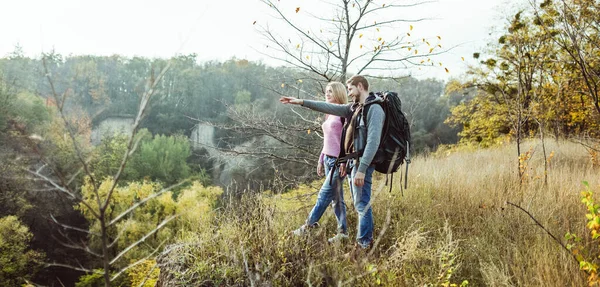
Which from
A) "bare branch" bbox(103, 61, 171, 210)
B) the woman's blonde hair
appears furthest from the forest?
the woman's blonde hair

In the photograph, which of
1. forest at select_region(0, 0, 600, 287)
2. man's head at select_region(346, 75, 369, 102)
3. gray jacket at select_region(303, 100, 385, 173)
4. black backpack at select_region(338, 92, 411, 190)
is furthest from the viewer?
man's head at select_region(346, 75, 369, 102)

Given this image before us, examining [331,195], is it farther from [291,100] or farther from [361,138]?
[291,100]

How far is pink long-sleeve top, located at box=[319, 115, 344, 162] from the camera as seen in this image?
355 centimetres

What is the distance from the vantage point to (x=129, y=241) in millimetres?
21047

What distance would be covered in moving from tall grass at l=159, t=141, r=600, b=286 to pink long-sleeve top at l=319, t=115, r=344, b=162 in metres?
0.58

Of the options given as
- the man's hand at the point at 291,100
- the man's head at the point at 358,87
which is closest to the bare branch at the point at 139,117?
the man's hand at the point at 291,100

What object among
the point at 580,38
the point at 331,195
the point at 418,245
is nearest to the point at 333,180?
the point at 331,195

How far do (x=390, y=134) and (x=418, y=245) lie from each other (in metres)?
0.96

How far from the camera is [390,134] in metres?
3.28

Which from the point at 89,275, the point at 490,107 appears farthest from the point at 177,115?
the point at 490,107

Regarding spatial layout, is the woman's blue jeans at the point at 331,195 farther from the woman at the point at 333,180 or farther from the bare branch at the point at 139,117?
the bare branch at the point at 139,117

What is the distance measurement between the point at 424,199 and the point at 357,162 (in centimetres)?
174

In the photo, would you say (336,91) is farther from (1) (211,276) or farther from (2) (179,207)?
(2) (179,207)

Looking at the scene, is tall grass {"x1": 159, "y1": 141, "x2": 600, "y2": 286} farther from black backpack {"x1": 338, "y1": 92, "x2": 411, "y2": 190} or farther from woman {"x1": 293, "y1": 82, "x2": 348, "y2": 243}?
black backpack {"x1": 338, "y1": 92, "x2": 411, "y2": 190}
